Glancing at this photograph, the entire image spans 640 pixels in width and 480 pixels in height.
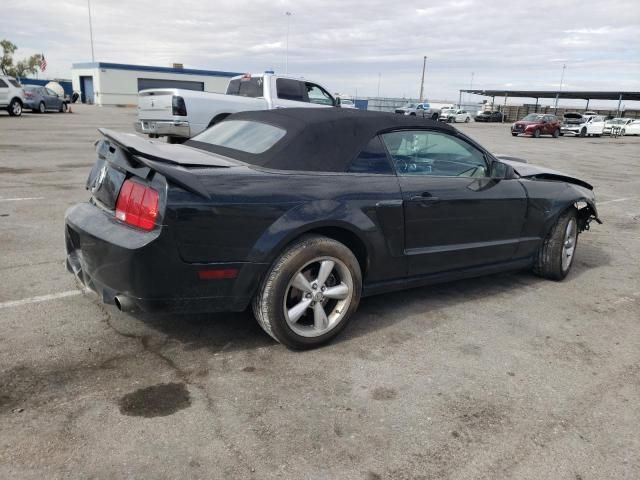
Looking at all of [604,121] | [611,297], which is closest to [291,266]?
[611,297]

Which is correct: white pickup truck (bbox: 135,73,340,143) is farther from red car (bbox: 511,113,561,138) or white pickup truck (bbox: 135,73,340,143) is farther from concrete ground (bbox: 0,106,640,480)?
red car (bbox: 511,113,561,138)

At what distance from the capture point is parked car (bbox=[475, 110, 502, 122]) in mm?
57875

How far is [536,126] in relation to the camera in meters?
32.6

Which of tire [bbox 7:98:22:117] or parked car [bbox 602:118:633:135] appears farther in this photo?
parked car [bbox 602:118:633:135]

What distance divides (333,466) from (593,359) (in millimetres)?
2116

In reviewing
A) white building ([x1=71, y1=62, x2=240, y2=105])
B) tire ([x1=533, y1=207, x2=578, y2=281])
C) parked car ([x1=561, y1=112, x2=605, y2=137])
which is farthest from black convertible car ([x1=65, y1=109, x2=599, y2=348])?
white building ([x1=71, y1=62, x2=240, y2=105])

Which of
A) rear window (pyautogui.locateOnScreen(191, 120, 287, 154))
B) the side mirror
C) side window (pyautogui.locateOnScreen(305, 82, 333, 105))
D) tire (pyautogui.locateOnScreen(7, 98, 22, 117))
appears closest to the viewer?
rear window (pyautogui.locateOnScreen(191, 120, 287, 154))

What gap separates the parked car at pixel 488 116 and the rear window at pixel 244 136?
57.8m

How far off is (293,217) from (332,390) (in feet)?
3.37

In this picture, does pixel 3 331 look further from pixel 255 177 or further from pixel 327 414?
pixel 327 414

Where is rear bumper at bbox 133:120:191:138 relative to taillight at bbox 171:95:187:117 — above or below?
below

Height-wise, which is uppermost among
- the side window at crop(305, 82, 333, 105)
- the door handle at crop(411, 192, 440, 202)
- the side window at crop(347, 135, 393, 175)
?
the side window at crop(305, 82, 333, 105)

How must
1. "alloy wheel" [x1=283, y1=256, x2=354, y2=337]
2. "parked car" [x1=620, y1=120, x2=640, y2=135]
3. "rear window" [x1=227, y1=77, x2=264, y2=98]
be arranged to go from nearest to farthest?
"alloy wheel" [x1=283, y1=256, x2=354, y2=337]
"rear window" [x1=227, y1=77, x2=264, y2=98]
"parked car" [x1=620, y1=120, x2=640, y2=135]

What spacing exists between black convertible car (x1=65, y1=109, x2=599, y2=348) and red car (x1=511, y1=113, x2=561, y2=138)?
3043 cm
